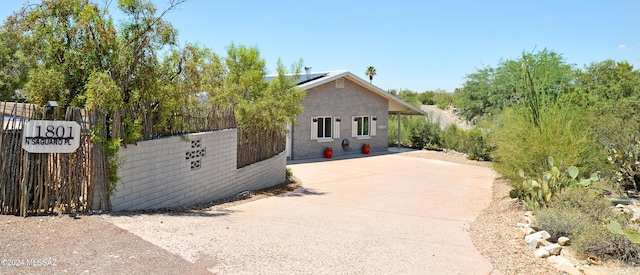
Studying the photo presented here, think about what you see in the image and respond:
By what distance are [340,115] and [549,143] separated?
13825mm

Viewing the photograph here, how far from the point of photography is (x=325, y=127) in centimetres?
2352

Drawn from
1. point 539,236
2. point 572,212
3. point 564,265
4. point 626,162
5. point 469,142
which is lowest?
point 564,265

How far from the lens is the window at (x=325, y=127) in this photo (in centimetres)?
2264

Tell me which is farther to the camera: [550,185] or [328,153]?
[328,153]

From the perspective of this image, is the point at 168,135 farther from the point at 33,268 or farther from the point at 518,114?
the point at 518,114

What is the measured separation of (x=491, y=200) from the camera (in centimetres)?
1207

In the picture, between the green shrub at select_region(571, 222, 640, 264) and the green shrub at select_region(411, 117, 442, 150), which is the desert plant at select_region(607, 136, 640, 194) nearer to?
the green shrub at select_region(571, 222, 640, 264)

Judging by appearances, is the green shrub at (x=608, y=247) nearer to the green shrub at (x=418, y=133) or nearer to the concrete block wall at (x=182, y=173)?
the concrete block wall at (x=182, y=173)

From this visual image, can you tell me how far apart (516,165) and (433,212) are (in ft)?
9.65

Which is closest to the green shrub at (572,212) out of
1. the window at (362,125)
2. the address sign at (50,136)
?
the address sign at (50,136)

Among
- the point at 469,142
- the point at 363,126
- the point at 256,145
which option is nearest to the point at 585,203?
the point at 256,145

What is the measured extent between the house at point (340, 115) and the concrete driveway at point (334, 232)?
8.36 m

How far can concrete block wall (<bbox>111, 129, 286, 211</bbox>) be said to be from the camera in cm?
817

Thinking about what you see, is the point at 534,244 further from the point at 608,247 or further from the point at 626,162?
the point at 626,162
